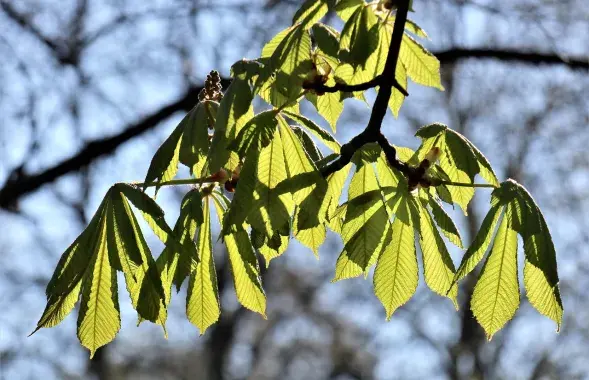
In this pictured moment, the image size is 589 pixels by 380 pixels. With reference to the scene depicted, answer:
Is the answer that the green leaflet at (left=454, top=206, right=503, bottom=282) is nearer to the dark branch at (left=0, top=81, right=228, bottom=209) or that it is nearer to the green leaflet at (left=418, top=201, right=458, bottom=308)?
the green leaflet at (left=418, top=201, right=458, bottom=308)

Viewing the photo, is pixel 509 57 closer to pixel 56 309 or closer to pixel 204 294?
pixel 204 294

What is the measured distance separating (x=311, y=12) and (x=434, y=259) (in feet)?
1.30

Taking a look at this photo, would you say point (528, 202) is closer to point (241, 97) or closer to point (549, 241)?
point (549, 241)

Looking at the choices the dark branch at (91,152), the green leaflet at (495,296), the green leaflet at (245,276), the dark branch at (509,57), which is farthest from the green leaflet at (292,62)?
the dark branch at (509,57)

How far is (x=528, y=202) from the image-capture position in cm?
122

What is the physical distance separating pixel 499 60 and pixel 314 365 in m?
13.1

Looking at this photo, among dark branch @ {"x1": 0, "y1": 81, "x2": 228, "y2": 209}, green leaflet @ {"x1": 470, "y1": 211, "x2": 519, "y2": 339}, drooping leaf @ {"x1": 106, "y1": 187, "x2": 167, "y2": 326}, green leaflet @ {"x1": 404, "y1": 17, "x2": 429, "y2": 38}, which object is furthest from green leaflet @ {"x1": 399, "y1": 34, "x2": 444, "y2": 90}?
dark branch @ {"x1": 0, "y1": 81, "x2": 228, "y2": 209}

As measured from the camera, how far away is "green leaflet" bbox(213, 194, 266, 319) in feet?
4.44

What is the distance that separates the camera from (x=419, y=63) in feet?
4.27

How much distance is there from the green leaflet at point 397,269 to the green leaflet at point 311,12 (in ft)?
1.01

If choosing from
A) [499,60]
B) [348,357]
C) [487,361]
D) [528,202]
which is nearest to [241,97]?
[528,202]

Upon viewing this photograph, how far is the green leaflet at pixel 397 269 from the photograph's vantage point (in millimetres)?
1285

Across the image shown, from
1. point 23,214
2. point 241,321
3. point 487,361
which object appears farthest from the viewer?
point 241,321

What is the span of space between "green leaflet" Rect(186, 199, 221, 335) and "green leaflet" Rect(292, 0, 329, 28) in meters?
0.35
